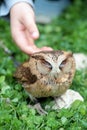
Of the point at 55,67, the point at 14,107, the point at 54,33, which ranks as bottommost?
the point at 14,107

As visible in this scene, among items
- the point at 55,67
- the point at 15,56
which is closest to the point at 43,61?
the point at 55,67

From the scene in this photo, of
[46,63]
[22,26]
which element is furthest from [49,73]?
[22,26]

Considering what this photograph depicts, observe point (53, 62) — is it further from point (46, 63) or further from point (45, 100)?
point (45, 100)

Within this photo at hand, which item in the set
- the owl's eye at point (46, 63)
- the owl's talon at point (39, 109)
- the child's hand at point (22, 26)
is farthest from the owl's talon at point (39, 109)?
the child's hand at point (22, 26)

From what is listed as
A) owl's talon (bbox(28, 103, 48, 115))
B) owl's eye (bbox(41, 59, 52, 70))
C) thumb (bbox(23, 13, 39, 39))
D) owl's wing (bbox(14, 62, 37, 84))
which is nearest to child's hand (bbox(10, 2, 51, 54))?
thumb (bbox(23, 13, 39, 39))

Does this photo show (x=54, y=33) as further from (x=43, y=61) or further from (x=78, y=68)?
(x=43, y=61)

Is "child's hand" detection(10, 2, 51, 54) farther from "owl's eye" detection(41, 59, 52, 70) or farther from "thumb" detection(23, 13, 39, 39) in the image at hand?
"owl's eye" detection(41, 59, 52, 70)

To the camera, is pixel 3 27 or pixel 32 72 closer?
pixel 32 72

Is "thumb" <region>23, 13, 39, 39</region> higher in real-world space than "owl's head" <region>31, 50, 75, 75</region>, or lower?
higher
